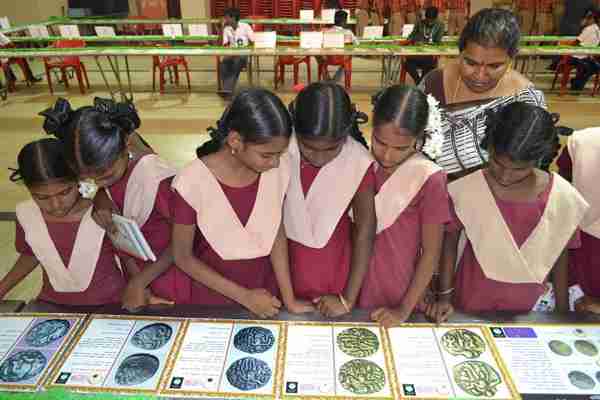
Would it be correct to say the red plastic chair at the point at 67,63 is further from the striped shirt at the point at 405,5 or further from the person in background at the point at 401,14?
the striped shirt at the point at 405,5

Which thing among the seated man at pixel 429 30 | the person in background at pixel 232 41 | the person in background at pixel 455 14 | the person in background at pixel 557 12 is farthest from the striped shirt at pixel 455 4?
the person in background at pixel 232 41

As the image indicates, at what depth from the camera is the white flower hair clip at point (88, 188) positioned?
124 centimetres

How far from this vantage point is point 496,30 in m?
1.41

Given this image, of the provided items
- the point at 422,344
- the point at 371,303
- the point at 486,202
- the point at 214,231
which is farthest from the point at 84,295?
the point at 486,202

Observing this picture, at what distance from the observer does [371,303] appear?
1.46 metres

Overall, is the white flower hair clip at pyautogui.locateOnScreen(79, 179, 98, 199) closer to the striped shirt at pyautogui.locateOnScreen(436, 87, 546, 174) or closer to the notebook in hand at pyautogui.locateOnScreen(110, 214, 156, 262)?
the notebook in hand at pyautogui.locateOnScreen(110, 214, 156, 262)

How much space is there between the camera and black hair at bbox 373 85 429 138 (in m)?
1.21

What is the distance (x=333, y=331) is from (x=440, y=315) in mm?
Answer: 294

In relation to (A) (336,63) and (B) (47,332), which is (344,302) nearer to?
(B) (47,332)

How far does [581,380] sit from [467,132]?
A: 868 mm

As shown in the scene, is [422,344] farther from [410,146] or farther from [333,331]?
[410,146]

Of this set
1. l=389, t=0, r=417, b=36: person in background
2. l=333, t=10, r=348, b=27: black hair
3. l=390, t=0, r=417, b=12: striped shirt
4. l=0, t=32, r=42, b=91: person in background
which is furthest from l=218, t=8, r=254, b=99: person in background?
l=390, t=0, r=417, b=12: striped shirt

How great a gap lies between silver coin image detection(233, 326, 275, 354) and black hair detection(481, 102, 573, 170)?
0.78 meters

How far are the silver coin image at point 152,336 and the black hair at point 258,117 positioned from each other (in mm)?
529
